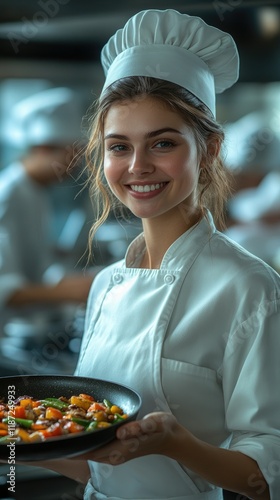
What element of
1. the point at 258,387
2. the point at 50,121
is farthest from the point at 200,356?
the point at 50,121

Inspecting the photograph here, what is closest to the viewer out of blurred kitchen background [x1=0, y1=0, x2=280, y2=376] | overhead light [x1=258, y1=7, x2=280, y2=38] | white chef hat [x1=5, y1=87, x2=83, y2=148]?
blurred kitchen background [x1=0, y1=0, x2=280, y2=376]

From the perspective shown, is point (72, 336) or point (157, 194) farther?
point (72, 336)

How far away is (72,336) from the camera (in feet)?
10.0

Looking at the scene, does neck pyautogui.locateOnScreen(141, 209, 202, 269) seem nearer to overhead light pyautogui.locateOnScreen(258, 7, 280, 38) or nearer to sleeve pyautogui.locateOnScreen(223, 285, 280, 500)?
sleeve pyautogui.locateOnScreen(223, 285, 280, 500)

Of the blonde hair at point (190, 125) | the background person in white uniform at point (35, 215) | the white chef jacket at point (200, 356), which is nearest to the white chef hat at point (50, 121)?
the background person in white uniform at point (35, 215)

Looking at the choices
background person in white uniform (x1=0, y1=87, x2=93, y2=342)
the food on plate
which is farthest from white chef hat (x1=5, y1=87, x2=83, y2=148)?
the food on plate

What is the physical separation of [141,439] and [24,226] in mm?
2465

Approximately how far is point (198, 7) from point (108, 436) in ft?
6.33

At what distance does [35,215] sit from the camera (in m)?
3.50

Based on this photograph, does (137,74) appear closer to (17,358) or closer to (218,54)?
(218,54)

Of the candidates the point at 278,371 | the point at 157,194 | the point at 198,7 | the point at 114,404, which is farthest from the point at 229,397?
the point at 198,7

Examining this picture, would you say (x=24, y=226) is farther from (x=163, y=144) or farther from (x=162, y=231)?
(x=163, y=144)

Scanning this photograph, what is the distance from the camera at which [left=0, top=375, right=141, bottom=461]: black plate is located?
3.55 feet

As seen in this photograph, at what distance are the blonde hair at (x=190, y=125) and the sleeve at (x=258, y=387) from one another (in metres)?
0.29
